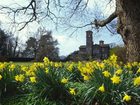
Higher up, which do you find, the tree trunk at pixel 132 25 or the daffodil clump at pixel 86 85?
the tree trunk at pixel 132 25

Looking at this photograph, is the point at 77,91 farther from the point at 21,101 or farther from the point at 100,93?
the point at 21,101

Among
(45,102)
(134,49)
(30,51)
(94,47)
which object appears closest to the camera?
(45,102)

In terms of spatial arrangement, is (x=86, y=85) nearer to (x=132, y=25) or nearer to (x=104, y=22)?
(x=132, y=25)

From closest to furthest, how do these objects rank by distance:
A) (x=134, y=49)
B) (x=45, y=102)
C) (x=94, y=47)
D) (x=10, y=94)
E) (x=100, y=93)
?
(x=100, y=93)
(x=45, y=102)
(x=10, y=94)
(x=134, y=49)
(x=94, y=47)

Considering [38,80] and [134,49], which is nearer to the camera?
[38,80]

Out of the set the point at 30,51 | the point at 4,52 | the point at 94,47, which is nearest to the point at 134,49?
the point at 94,47

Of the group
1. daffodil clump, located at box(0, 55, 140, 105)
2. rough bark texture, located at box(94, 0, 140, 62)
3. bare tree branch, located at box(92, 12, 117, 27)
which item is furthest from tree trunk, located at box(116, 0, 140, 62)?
daffodil clump, located at box(0, 55, 140, 105)

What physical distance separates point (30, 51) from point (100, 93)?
71.4 m

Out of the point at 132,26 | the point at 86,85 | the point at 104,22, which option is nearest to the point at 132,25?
the point at 132,26

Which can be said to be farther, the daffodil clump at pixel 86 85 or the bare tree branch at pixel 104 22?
the bare tree branch at pixel 104 22

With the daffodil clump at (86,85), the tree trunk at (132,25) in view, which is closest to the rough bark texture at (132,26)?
the tree trunk at (132,25)

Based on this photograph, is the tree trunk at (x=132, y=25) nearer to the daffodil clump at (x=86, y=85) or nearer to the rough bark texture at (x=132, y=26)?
the rough bark texture at (x=132, y=26)

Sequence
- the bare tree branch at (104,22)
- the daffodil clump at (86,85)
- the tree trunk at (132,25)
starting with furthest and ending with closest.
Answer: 1. the bare tree branch at (104,22)
2. the tree trunk at (132,25)
3. the daffodil clump at (86,85)

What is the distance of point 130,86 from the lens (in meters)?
6.97
